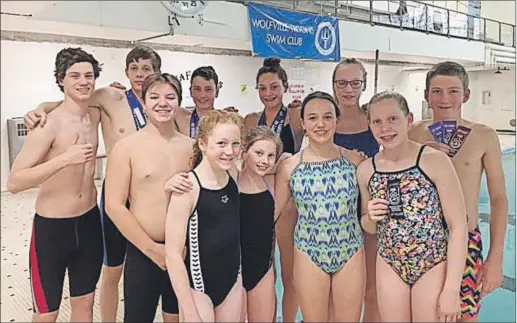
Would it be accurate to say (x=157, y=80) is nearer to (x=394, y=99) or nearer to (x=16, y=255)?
(x=16, y=255)

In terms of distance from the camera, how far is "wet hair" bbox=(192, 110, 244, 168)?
37.8 inches

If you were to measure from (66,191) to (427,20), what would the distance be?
3.57 ft

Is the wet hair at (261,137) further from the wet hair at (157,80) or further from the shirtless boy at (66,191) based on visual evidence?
the shirtless boy at (66,191)

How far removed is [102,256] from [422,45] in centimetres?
108

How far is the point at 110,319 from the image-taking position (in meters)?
1.15

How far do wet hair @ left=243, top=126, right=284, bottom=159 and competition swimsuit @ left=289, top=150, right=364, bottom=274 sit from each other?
0.30ft

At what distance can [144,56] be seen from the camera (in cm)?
96

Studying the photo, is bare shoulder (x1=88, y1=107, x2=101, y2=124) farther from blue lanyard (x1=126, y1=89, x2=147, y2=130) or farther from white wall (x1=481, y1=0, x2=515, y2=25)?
white wall (x1=481, y1=0, x2=515, y2=25)

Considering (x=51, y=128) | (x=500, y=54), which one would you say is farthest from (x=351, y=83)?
(x=51, y=128)

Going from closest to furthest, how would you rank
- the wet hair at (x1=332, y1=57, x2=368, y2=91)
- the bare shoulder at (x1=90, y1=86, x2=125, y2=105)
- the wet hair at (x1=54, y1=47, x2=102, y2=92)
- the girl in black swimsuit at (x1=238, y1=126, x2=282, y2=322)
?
the wet hair at (x1=54, y1=47, x2=102, y2=92) → the bare shoulder at (x1=90, y1=86, x2=125, y2=105) → the girl in black swimsuit at (x1=238, y1=126, x2=282, y2=322) → the wet hair at (x1=332, y1=57, x2=368, y2=91)

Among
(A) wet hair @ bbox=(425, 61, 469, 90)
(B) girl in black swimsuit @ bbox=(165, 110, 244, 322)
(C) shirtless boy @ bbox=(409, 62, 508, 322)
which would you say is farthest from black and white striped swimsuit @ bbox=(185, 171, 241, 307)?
(A) wet hair @ bbox=(425, 61, 469, 90)

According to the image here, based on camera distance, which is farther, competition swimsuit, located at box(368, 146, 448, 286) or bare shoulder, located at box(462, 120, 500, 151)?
bare shoulder, located at box(462, 120, 500, 151)

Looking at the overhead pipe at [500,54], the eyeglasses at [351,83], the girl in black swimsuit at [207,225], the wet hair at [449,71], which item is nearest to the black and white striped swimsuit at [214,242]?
the girl in black swimsuit at [207,225]

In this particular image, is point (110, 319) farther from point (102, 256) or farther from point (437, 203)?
point (437, 203)
